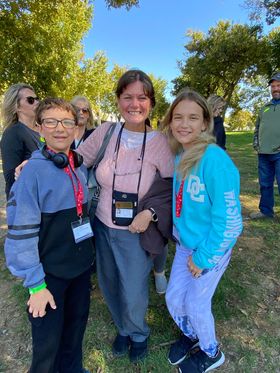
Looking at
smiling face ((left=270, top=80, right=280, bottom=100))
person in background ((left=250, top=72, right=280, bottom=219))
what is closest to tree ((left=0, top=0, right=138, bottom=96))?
smiling face ((left=270, top=80, right=280, bottom=100))

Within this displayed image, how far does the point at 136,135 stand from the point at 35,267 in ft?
3.66

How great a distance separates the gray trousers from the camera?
207cm

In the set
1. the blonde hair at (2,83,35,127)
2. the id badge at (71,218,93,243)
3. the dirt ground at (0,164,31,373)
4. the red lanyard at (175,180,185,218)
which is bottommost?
the dirt ground at (0,164,31,373)

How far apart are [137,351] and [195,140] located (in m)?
1.76

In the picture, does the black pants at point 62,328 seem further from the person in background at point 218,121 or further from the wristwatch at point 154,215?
the person in background at point 218,121

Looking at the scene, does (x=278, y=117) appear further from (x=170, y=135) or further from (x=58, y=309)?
(x=58, y=309)

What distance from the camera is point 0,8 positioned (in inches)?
204

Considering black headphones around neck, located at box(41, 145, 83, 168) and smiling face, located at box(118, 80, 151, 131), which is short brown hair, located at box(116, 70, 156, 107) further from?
black headphones around neck, located at box(41, 145, 83, 168)

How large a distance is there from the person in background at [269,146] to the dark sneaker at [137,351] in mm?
3418

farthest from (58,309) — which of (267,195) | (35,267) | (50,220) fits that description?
(267,195)

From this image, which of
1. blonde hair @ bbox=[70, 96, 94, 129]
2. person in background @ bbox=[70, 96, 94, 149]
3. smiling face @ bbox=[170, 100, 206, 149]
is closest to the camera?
smiling face @ bbox=[170, 100, 206, 149]

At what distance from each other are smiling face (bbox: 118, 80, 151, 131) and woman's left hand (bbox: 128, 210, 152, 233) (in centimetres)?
65

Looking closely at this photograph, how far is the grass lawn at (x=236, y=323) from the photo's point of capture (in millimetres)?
2258

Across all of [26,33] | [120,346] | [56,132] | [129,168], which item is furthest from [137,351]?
[26,33]
